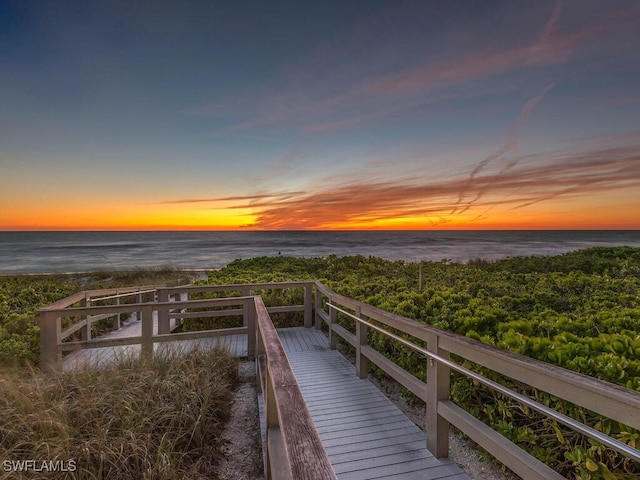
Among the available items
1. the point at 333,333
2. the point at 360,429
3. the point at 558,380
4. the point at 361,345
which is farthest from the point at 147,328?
the point at 558,380

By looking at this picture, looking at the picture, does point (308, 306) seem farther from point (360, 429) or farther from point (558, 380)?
point (558, 380)

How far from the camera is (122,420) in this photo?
2928mm

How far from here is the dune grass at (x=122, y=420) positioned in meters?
2.44

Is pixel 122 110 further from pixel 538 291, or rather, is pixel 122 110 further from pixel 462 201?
pixel 462 201

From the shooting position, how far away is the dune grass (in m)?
2.44

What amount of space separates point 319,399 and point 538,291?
3942 mm

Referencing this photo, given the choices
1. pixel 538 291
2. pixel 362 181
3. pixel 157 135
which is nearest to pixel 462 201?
pixel 362 181

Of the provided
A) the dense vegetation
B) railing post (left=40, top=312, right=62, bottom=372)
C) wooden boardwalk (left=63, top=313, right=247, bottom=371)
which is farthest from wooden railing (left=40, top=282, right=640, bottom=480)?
railing post (left=40, top=312, right=62, bottom=372)

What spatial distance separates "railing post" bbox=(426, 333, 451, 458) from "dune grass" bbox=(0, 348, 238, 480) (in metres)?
1.82

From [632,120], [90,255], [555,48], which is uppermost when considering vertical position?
[555,48]

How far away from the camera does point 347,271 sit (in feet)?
37.7

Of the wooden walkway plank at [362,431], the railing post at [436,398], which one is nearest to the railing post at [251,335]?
the wooden walkway plank at [362,431]

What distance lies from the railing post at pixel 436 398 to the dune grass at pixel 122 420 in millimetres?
1822

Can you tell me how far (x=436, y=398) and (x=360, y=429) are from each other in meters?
0.86
